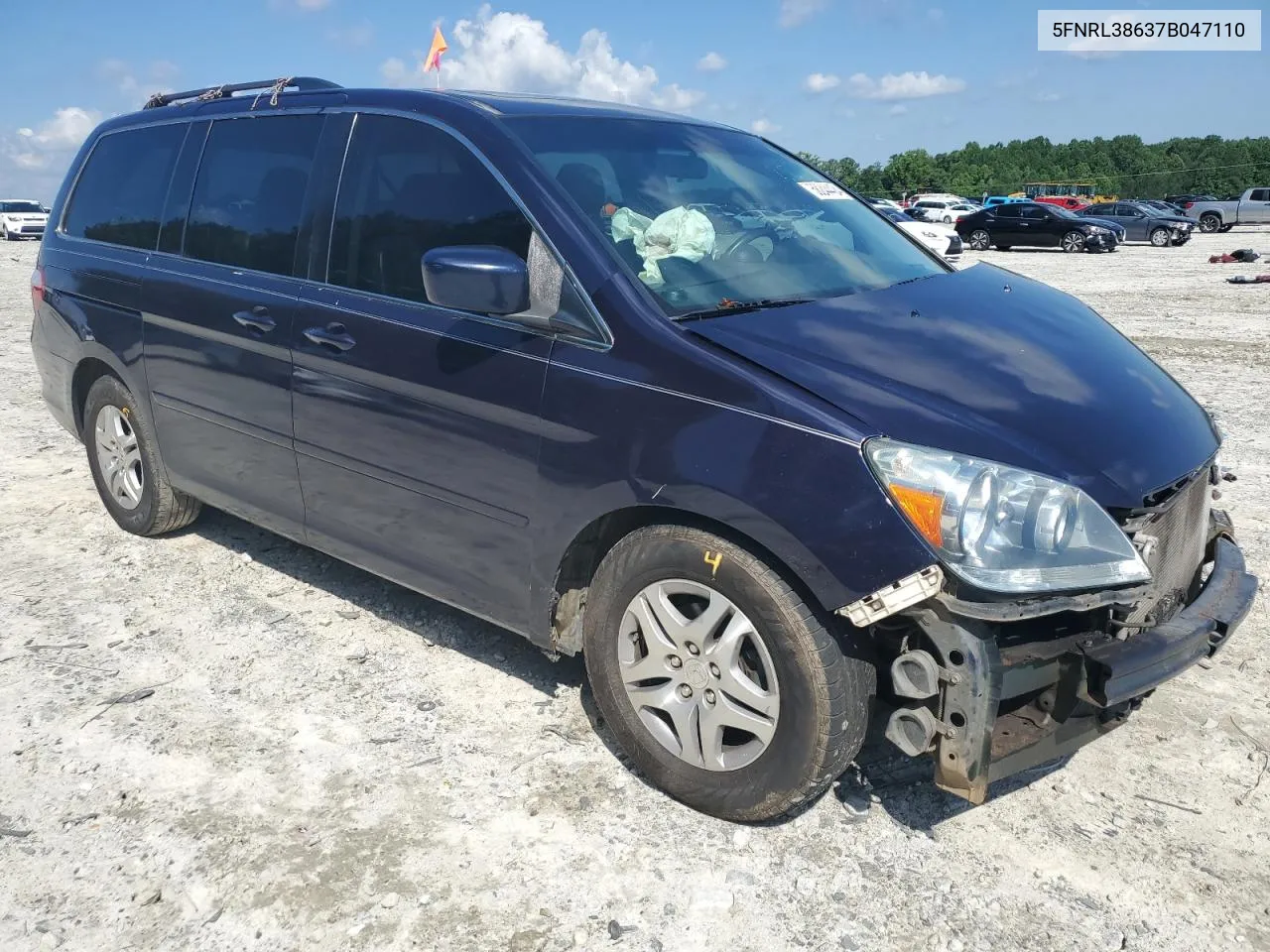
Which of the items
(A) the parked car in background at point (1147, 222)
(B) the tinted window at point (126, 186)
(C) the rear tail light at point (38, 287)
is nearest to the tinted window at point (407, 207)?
(B) the tinted window at point (126, 186)

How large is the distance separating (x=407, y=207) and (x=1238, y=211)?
43517 mm

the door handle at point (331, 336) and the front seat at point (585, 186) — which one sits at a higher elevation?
the front seat at point (585, 186)

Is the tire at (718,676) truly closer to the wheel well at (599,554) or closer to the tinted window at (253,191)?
the wheel well at (599,554)

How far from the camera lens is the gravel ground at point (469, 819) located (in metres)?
2.53

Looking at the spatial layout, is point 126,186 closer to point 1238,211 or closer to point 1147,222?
point 1147,222

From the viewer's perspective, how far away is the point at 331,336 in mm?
3576

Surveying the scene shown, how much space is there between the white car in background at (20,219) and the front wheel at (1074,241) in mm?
33790

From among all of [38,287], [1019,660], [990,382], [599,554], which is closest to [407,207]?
[599,554]

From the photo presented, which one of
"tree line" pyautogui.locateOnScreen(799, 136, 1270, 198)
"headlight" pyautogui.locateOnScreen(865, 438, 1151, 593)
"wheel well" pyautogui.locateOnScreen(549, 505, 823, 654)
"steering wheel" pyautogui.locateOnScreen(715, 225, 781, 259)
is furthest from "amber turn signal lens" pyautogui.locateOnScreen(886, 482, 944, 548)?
"tree line" pyautogui.locateOnScreen(799, 136, 1270, 198)

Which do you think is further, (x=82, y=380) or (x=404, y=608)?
(x=82, y=380)

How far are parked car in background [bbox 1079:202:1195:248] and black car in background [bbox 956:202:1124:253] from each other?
80.4 inches

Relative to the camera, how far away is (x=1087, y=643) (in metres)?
2.54

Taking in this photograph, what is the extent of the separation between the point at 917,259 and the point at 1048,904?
2315 mm

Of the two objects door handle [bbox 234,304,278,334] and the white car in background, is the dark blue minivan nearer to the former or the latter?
door handle [bbox 234,304,278,334]
